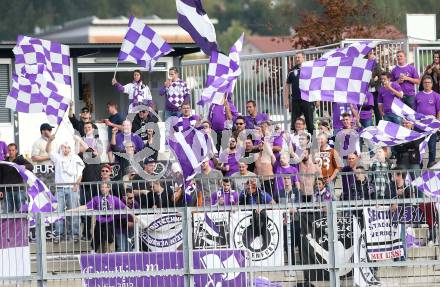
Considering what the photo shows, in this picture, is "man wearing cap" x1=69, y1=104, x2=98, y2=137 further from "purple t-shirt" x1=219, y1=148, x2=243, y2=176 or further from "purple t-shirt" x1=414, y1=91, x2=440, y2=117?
"purple t-shirt" x1=414, y1=91, x2=440, y2=117

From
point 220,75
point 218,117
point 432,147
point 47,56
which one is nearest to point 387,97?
point 432,147

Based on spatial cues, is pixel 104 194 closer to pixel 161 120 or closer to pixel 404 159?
pixel 404 159

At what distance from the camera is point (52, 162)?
72.3 ft

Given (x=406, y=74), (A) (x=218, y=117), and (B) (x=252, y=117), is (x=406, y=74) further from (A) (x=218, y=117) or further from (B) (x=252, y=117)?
(A) (x=218, y=117)

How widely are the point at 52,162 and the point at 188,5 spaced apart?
4850 mm

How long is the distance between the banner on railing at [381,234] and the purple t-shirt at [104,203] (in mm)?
2868

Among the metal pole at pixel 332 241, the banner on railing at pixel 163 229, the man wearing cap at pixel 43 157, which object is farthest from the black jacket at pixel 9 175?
the metal pole at pixel 332 241

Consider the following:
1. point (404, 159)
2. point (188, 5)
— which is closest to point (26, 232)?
point (188, 5)

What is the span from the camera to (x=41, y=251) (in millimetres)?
15555

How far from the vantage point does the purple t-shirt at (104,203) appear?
1573 cm

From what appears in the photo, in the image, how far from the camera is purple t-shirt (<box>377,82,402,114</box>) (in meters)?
22.6

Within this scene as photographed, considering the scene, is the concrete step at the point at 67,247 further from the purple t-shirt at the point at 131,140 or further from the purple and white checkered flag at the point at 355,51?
the purple t-shirt at the point at 131,140

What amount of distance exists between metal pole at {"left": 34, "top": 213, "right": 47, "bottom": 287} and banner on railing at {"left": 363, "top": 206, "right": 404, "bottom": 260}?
3.71m

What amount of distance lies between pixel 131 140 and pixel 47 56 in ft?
6.75
